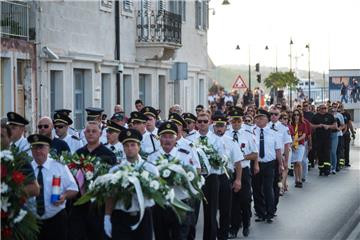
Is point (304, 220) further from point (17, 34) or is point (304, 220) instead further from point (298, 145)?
point (17, 34)

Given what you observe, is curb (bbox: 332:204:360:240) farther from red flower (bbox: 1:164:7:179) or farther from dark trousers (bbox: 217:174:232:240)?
red flower (bbox: 1:164:7:179)

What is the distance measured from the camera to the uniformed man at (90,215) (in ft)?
35.6

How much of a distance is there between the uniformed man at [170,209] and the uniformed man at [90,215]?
0.59 m

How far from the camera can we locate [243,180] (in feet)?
46.1

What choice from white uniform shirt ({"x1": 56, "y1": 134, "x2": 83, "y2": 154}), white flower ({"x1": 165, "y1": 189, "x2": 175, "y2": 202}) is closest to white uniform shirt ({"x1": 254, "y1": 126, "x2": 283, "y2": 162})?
white uniform shirt ({"x1": 56, "y1": 134, "x2": 83, "y2": 154})

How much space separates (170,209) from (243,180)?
3.78 metres

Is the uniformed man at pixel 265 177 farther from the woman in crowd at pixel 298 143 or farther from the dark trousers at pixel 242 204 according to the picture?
the woman in crowd at pixel 298 143

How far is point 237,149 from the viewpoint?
13.3m

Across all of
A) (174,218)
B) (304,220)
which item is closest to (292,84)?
(304,220)

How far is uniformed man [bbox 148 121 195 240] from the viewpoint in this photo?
1064 cm

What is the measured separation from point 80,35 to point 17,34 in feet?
12.0

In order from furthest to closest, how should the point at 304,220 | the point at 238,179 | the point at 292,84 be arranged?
1. the point at 292,84
2. the point at 304,220
3. the point at 238,179

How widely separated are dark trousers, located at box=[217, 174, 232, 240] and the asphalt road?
819mm

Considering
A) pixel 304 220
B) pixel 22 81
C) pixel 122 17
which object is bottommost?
pixel 304 220
